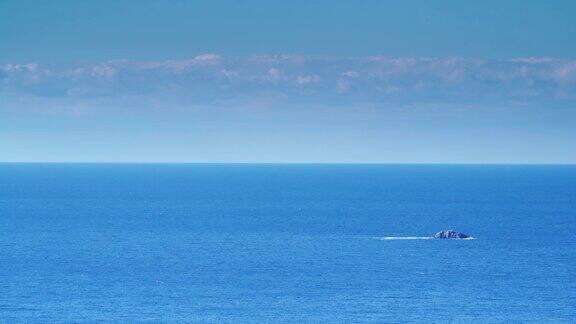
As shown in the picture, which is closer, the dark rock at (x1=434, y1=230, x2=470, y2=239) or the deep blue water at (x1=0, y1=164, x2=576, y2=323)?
the deep blue water at (x1=0, y1=164, x2=576, y2=323)

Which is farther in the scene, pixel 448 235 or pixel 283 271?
pixel 448 235

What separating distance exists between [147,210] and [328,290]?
113269 mm

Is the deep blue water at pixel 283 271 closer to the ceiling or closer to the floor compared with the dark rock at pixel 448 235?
closer to the floor

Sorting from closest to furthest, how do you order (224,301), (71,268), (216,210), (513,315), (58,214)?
1. (513,315)
2. (224,301)
3. (71,268)
4. (58,214)
5. (216,210)

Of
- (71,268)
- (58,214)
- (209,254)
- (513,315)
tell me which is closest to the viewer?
(513,315)

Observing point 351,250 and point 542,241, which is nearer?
point 351,250

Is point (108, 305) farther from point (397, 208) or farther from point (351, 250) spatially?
point (397, 208)

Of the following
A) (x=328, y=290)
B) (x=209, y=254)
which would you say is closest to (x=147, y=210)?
(x=209, y=254)

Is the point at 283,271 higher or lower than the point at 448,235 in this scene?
lower

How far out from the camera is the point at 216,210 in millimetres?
194375

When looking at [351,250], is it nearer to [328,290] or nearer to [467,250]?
[467,250]

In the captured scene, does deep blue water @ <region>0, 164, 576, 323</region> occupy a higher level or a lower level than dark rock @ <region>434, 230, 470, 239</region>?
lower

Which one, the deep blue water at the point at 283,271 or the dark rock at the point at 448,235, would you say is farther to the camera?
the dark rock at the point at 448,235

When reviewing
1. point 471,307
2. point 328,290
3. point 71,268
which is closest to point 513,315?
point 471,307
